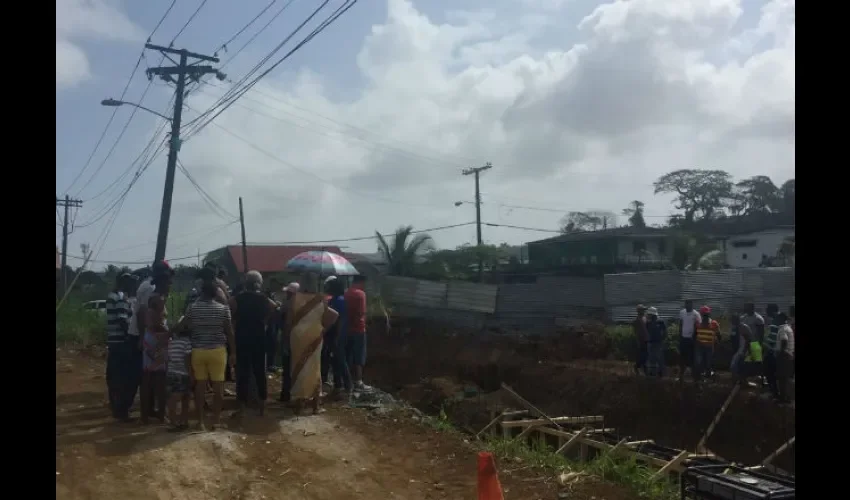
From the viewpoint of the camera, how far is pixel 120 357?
27.8ft

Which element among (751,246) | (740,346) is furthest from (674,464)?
(751,246)

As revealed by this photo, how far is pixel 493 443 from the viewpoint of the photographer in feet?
28.3

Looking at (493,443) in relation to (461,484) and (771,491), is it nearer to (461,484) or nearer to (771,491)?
(461,484)

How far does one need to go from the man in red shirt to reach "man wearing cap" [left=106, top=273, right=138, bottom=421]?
9.00 ft

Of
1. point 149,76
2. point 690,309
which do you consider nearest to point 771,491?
point 690,309

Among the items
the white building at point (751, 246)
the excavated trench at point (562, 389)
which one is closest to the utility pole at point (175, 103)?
the excavated trench at point (562, 389)

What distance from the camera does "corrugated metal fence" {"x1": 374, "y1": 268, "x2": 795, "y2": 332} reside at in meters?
24.8

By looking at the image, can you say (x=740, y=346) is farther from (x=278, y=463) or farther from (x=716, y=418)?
(x=278, y=463)

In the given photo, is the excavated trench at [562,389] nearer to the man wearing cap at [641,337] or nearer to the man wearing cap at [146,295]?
the man wearing cap at [641,337]

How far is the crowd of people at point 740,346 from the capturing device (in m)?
14.0

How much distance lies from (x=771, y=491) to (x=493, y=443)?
3.57 meters

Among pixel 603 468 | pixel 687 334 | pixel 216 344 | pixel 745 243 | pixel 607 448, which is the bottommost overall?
pixel 607 448

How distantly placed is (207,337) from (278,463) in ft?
4.97

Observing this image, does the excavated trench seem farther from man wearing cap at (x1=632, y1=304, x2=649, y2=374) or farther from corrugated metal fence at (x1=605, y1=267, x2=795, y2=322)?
corrugated metal fence at (x1=605, y1=267, x2=795, y2=322)
